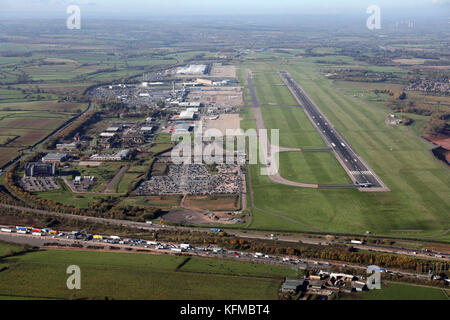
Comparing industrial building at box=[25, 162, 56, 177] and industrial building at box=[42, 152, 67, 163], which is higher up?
industrial building at box=[42, 152, 67, 163]

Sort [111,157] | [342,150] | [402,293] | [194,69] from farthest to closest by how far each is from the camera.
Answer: [194,69]
[342,150]
[111,157]
[402,293]

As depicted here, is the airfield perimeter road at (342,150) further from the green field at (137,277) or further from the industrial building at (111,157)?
the industrial building at (111,157)

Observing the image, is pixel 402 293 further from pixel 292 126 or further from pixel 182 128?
pixel 182 128

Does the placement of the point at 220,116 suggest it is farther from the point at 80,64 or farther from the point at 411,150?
the point at 80,64

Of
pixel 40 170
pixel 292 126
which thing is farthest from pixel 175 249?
pixel 292 126

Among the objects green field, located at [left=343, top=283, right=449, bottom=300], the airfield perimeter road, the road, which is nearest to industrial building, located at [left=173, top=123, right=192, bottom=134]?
the airfield perimeter road

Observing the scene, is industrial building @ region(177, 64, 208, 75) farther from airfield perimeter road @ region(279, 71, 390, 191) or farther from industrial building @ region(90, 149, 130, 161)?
industrial building @ region(90, 149, 130, 161)

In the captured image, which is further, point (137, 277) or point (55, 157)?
point (55, 157)
